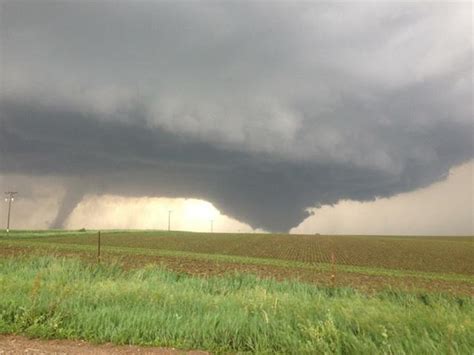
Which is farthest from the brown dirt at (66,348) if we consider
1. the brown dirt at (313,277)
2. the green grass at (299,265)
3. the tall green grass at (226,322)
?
the green grass at (299,265)

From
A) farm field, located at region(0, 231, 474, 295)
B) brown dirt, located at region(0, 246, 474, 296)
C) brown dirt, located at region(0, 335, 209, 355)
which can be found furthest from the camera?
farm field, located at region(0, 231, 474, 295)

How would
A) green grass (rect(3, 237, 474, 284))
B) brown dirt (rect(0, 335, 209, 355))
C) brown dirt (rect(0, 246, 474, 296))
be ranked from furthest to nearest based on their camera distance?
green grass (rect(3, 237, 474, 284)), brown dirt (rect(0, 246, 474, 296)), brown dirt (rect(0, 335, 209, 355))

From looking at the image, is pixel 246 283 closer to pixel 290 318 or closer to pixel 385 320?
pixel 290 318

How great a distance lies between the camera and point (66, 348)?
7.60 m

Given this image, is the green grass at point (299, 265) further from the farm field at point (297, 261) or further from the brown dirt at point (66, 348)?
the brown dirt at point (66, 348)

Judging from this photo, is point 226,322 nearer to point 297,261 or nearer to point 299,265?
point 299,265

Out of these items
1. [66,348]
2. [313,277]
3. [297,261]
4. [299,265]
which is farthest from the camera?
[297,261]

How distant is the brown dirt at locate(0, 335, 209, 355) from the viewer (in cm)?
739

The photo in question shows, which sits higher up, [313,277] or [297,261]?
[313,277]

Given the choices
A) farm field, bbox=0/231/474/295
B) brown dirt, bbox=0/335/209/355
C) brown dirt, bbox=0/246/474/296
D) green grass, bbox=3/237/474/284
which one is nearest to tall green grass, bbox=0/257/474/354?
brown dirt, bbox=0/335/209/355

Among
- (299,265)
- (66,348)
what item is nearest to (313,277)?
(299,265)

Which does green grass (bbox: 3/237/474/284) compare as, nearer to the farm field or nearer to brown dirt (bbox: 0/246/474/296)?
the farm field

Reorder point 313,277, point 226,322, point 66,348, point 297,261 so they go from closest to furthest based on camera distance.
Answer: point 66,348 < point 226,322 < point 313,277 < point 297,261

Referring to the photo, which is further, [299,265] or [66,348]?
[299,265]
